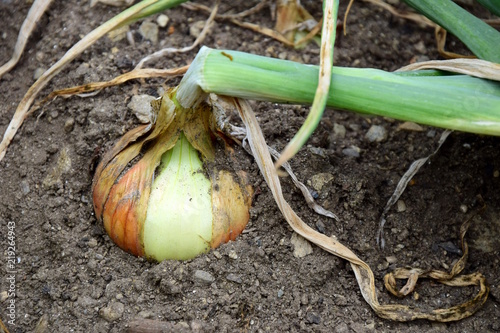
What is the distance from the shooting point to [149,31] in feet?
5.39

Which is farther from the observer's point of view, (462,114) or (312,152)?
(312,152)

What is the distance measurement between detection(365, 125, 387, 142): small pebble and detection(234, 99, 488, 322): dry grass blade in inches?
14.2

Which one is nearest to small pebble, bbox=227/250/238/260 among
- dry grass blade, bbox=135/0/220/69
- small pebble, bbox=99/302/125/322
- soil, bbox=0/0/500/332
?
soil, bbox=0/0/500/332

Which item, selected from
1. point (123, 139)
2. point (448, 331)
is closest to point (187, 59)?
point (123, 139)

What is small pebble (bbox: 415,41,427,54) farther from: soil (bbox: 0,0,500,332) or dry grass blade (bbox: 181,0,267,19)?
dry grass blade (bbox: 181,0,267,19)

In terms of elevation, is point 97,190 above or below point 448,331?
above

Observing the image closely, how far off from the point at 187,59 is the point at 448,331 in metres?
0.92

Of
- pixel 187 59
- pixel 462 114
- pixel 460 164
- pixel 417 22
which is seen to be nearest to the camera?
pixel 462 114

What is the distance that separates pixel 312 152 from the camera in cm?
139

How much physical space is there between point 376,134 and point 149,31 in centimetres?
67

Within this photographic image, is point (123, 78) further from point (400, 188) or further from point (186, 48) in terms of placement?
point (400, 188)

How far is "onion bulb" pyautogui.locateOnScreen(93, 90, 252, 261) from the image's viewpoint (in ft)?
3.86

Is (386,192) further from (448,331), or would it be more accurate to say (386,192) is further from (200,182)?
(200,182)

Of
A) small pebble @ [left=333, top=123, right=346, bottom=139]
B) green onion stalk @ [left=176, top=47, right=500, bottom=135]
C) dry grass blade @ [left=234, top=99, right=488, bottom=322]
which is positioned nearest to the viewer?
green onion stalk @ [left=176, top=47, right=500, bottom=135]
